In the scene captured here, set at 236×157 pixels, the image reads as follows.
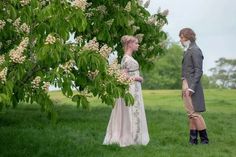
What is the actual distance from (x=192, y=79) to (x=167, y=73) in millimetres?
92728

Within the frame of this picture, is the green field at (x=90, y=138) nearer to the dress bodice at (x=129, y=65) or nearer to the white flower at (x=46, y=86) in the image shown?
the dress bodice at (x=129, y=65)

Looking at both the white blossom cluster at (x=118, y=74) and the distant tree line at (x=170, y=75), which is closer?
the white blossom cluster at (x=118, y=74)

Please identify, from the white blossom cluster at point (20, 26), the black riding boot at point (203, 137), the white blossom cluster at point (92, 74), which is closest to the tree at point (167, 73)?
the black riding boot at point (203, 137)

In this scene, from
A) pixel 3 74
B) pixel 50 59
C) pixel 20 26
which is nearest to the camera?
pixel 3 74

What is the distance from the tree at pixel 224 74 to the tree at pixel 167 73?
62.3ft

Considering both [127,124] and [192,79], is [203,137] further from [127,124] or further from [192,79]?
[127,124]

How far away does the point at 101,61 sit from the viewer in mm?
8125

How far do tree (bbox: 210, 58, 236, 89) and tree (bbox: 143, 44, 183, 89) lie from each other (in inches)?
748

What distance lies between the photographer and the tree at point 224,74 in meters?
122

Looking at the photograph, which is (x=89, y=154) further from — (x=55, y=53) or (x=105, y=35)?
(x=55, y=53)

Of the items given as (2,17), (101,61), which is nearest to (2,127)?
(2,17)

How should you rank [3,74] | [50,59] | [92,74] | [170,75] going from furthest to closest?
[170,75] < [92,74] < [50,59] < [3,74]

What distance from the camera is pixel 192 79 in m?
12.5

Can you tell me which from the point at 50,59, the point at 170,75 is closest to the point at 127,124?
the point at 50,59
